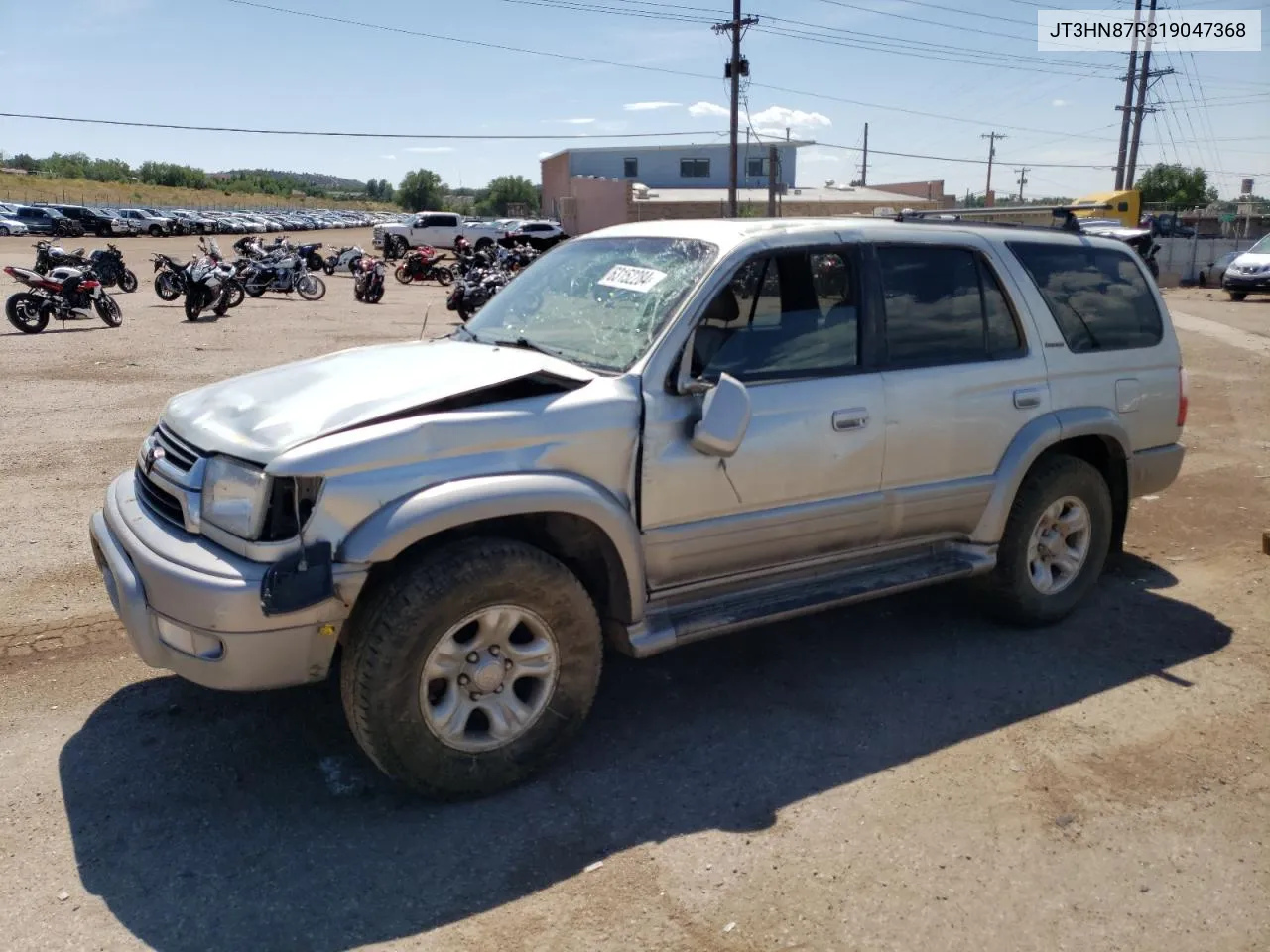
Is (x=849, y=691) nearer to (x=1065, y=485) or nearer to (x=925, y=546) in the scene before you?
(x=925, y=546)

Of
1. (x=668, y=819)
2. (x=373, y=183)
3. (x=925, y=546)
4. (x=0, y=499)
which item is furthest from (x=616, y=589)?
(x=373, y=183)

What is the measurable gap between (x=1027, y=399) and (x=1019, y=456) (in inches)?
10.5

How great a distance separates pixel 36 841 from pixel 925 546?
11.5 ft

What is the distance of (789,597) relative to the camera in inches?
160

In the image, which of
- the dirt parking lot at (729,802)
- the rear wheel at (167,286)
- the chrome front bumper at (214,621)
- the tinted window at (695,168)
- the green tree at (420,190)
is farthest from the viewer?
the green tree at (420,190)

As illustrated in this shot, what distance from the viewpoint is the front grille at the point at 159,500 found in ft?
11.4

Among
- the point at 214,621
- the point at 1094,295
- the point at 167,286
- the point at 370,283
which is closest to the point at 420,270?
the point at 370,283

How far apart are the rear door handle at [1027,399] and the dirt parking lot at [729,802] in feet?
3.67

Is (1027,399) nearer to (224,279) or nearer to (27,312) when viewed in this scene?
(27,312)

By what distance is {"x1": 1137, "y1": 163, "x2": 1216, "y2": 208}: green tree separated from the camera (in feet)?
232

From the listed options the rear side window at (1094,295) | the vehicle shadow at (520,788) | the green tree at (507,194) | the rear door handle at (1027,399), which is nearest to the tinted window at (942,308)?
the rear door handle at (1027,399)

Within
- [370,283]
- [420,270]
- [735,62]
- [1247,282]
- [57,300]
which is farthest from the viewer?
[735,62]

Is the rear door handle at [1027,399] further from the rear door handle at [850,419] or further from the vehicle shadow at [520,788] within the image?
the vehicle shadow at [520,788]

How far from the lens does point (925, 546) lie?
4.58 meters
